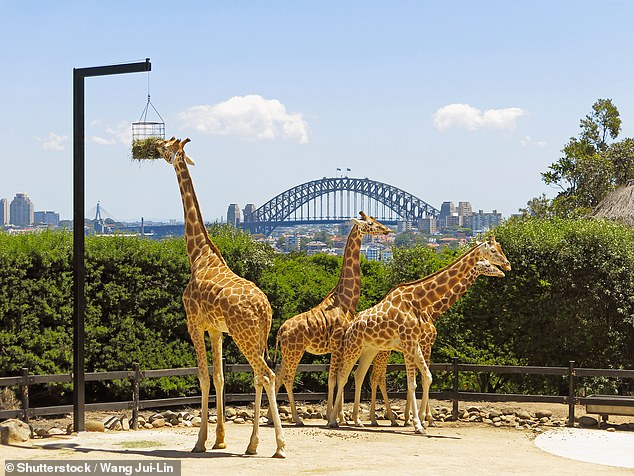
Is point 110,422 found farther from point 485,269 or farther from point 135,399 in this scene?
point 485,269

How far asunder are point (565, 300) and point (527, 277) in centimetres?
83

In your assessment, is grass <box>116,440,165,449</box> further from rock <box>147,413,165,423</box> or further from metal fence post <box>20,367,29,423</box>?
rock <box>147,413,165,423</box>

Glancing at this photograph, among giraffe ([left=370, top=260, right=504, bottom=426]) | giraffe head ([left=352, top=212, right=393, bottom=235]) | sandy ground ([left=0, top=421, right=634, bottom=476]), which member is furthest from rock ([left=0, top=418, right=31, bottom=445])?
giraffe head ([left=352, top=212, right=393, bottom=235])

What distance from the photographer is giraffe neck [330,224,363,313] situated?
14.5 m

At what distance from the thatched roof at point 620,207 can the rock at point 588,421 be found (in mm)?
6940

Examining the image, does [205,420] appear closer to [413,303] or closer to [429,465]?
[429,465]

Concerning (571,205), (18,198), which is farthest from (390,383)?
(18,198)

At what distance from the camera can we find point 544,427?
14547mm

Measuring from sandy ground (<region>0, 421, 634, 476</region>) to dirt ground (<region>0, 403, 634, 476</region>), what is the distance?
12mm

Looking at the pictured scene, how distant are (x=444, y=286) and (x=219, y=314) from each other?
14.4ft

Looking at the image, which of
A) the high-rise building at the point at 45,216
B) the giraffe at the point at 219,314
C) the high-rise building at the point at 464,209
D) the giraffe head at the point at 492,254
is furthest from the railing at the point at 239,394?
the high-rise building at the point at 464,209

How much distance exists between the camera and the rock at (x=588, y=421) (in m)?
14.5

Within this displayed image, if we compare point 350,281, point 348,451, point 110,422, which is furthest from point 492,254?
point 110,422

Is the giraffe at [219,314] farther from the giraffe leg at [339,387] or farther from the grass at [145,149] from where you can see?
the giraffe leg at [339,387]
